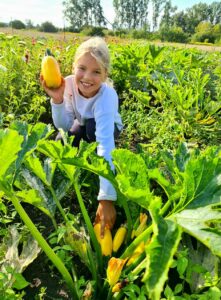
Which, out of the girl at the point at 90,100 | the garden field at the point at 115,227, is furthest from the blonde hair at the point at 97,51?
the garden field at the point at 115,227

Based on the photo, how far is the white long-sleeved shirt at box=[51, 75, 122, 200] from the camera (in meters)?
2.12

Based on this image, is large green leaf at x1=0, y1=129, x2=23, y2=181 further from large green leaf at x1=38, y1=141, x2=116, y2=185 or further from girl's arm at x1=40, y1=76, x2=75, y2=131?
girl's arm at x1=40, y1=76, x2=75, y2=131

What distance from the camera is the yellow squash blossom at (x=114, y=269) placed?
140 cm

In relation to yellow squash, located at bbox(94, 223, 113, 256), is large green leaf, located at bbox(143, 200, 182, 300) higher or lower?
higher

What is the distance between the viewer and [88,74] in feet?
8.02

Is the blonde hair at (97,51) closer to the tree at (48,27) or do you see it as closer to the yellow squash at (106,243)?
the yellow squash at (106,243)

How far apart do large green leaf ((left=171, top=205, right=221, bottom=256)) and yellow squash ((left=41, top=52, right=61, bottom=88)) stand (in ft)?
4.86

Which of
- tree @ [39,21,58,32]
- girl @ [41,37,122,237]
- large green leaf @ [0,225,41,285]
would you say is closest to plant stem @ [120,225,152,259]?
large green leaf @ [0,225,41,285]

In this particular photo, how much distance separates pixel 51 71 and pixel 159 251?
1.69m

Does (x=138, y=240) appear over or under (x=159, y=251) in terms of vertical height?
under

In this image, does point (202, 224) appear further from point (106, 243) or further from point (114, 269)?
point (106, 243)

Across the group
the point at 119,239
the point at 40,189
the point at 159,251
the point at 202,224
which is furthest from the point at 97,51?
the point at 159,251

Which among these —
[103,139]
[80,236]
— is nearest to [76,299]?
[80,236]

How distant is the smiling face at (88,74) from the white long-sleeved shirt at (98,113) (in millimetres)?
81
